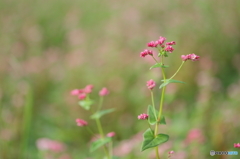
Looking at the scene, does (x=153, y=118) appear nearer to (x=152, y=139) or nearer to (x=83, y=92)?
(x=152, y=139)

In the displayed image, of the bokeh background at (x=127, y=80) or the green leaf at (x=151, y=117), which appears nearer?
the green leaf at (x=151, y=117)

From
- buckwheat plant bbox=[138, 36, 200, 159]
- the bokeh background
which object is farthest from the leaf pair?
the bokeh background

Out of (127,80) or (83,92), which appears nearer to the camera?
(83,92)

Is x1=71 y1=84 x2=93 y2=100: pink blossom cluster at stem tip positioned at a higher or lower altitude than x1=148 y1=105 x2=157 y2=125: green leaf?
higher

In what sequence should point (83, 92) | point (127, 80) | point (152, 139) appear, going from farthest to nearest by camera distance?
1. point (127, 80)
2. point (83, 92)
3. point (152, 139)

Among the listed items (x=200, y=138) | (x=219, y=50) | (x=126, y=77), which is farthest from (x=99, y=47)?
(x=200, y=138)

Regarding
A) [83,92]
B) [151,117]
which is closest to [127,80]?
[83,92]

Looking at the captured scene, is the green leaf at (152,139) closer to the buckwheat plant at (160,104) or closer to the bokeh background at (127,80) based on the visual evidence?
the buckwheat plant at (160,104)

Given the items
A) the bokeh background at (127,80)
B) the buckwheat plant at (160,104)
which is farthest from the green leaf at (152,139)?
the bokeh background at (127,80)

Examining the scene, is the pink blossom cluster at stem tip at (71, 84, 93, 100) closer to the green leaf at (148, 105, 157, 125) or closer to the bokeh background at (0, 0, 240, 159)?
the green leaf at (148, 105, 157, 125)
